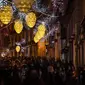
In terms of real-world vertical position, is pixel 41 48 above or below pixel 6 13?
below

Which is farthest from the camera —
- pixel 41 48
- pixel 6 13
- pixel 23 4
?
pixel 41 48

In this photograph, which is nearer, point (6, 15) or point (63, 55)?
point (6, 15)

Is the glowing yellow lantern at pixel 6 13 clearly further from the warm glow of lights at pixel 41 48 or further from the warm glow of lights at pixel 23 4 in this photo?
the warm glow of lights at pixel 41 48

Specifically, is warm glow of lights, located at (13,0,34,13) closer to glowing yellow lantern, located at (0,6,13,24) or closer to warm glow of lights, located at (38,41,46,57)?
glowing yellow lantern, located at (0,6,13,24)

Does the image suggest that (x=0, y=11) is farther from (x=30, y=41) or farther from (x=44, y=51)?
(x=30, y=41)

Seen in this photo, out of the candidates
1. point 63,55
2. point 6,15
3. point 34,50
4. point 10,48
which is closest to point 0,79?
point 6,15

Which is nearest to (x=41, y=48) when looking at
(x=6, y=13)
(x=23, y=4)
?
(x=6, y=13)

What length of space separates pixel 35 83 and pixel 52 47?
38958 millimetres

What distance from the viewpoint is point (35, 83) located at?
10.9 meters

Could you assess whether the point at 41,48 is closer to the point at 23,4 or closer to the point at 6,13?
the point at 6,13

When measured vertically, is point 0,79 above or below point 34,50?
above

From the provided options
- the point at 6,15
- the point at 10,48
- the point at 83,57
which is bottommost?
the point at 10,48

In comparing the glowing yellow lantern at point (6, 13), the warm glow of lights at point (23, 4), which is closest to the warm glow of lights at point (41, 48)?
the glowing yellow lantern at point (6, 13)

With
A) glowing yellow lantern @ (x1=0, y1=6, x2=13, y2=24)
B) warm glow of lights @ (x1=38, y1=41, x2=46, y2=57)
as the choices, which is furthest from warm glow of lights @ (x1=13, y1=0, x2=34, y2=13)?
warm glow of lights @ (x1=38, y1=41, x2=46, y2=57)
